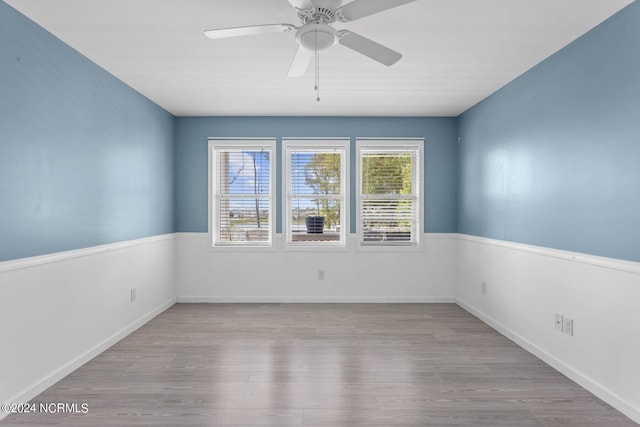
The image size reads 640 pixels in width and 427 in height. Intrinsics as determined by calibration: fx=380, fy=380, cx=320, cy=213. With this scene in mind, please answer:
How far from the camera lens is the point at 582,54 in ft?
9.06

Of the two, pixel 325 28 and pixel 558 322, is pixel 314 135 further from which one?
pixel 558 322

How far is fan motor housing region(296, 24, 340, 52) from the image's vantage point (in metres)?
2.13

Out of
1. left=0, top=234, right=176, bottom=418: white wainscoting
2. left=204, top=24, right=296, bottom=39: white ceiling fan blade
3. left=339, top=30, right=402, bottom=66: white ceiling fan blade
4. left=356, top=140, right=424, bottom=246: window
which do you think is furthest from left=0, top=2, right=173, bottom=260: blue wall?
left=356, top=140, right=424, bottom=246: window

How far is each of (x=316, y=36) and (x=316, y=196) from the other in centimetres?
313

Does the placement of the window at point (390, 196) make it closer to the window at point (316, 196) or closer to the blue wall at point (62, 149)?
the window at point (316, 196)

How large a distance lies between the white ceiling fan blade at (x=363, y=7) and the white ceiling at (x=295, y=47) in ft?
1.62

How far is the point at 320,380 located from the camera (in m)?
2.79

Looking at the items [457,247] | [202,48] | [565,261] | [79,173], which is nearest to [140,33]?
[202,48]

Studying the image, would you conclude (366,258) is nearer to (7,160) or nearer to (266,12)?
(266,12)

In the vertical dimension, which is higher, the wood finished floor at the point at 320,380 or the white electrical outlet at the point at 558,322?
the white electrical outlet at the point at 558,322

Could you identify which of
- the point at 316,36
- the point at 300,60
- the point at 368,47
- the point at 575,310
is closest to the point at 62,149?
the point at 300,60

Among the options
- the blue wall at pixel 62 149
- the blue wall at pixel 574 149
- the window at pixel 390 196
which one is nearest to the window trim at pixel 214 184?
the blue wall at pixel 62 149

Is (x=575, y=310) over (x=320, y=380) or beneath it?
over

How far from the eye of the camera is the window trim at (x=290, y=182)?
5125 mm
